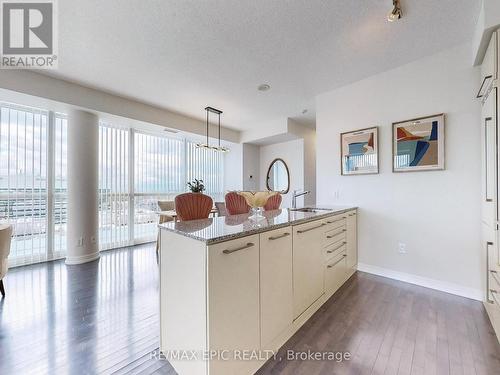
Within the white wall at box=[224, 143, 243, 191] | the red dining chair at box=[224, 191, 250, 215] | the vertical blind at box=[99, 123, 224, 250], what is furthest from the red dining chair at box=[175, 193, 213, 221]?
the white wall at box=[224, 143, 243, 191]

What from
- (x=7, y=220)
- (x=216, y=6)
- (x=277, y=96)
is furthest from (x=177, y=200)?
(x=7, y=220)

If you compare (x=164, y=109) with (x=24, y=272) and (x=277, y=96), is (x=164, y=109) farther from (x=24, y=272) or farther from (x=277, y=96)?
(x=24, y=272)

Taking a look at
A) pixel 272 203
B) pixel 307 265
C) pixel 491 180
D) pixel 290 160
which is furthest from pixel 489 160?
pixel 290 160

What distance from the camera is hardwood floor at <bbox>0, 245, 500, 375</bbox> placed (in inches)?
55.6

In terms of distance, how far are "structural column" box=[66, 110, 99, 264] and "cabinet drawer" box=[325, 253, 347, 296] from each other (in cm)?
381

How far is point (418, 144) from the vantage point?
8.65ft

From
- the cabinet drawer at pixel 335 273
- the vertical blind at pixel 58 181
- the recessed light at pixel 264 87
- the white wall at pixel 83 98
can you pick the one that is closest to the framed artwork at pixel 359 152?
the cabinet drawer at pixel 335 273

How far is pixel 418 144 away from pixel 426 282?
1669mm

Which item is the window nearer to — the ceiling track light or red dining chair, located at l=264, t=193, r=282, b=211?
red dining chair, located at l=264, t=193, r=282, b=211

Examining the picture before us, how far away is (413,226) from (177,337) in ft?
9.47

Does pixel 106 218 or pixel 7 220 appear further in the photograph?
pixel 106 218

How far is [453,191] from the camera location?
243 cm

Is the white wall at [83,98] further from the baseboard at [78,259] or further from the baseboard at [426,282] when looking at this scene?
the baseboard at [426,282]

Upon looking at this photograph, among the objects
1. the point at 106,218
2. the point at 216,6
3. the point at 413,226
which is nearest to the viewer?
the point at 216,6
